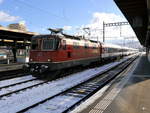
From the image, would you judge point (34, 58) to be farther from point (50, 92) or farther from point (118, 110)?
point (118, 110)

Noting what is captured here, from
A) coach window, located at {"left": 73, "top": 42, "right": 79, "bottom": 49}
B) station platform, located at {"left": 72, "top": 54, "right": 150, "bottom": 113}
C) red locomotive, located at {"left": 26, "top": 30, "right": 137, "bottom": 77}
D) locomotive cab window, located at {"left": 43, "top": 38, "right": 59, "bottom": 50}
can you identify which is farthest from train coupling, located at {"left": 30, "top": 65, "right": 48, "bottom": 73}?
station platform, located at {"left": 72, "top": 54, "right": 150, "bottom": 113}

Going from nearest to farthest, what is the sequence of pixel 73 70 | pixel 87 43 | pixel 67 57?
1. pixel 67 57
2. pixel 73 70
3. pixel 87 43

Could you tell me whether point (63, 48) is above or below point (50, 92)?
above

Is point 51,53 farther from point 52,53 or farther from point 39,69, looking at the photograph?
point 39,69

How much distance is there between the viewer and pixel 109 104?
25.4 feet

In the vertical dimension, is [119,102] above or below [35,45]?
below

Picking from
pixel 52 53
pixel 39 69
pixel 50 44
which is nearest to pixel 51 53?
pixel 52 53

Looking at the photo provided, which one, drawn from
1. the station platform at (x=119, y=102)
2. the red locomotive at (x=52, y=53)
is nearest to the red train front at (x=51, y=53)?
the red locomotive at (x=52, y=53)

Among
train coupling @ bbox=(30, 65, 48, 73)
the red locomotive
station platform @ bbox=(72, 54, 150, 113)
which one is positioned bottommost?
station platform @ bbox=(72, 54, 150, 113)

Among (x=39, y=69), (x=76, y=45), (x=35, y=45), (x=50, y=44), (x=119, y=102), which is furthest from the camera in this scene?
(x=76, y=45)

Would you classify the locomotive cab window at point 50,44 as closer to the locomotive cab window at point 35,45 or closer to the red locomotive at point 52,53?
the red locomotive at point 52,53

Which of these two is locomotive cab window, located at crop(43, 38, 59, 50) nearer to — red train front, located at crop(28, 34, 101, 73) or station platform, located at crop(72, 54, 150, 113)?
red train front, located at crop(28, 34, 101, 73)

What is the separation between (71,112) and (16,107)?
2195mm

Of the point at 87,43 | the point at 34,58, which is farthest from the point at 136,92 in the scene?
the point at 87,43
